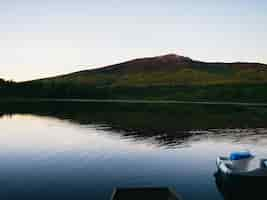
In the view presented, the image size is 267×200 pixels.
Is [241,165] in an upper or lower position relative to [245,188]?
upper

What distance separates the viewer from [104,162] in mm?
42812

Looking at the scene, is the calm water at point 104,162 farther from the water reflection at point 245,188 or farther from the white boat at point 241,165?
the white boat at point 241,165

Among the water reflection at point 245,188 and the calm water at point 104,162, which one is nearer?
the water reflection at point 245,188

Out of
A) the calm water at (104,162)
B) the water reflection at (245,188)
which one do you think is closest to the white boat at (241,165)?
the water reflection at (245,188)

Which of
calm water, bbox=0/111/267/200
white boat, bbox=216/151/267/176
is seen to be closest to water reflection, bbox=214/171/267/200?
white boat, bbox=216/151/267/176

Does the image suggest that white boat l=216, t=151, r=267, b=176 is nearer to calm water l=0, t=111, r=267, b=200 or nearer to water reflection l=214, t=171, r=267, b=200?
water reflection l=214, t=171, r=267, b=200

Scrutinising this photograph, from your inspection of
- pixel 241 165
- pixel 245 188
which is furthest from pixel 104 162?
pixel 245 188

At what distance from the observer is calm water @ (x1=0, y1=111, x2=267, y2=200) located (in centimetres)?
3153

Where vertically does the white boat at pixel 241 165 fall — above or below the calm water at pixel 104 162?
above

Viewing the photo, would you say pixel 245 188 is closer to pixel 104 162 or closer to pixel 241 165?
pixel 241 165

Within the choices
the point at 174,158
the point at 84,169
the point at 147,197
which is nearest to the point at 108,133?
the point at 174,158

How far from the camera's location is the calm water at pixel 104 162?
3153cm

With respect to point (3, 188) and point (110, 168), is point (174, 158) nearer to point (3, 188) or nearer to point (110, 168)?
point (110, 168)

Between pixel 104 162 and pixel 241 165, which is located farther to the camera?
pixel 104 162
